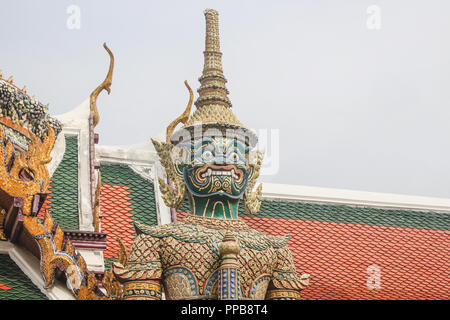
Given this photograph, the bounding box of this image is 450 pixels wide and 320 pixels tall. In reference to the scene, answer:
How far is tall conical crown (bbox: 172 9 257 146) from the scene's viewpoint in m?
8.90

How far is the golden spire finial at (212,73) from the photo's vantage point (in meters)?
9.19

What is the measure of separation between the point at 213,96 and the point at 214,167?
888mm

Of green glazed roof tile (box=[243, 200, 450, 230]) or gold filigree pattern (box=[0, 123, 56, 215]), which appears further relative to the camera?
green glazed roof tile (box=[243, 200, 450, 230])

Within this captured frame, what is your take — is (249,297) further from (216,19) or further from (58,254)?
(216,19)

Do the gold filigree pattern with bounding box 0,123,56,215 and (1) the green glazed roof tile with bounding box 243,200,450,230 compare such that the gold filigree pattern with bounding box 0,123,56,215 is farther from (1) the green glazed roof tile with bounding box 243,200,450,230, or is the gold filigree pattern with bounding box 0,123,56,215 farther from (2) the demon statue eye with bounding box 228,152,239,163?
(1) the green glazed roof tile with bounding box 243,200,450,230

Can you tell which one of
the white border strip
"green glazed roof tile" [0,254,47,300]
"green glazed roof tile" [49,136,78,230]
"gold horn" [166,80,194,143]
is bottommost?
"green glazed roof tile" [0,254,47,300]

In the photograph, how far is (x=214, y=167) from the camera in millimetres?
8664

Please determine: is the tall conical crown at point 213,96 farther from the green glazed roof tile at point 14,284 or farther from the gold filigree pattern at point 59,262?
the green glazed roof tile at point 14,284

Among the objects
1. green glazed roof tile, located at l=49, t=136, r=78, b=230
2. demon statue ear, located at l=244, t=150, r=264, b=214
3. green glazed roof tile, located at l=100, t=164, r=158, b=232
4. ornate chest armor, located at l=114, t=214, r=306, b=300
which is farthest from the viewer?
green glazed roof tile, located at l=100, t=164, r=158, b=232

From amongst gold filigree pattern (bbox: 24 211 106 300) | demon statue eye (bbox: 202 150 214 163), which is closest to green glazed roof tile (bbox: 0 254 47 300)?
gold filigree pattern (bbox: 24 211 106 300)

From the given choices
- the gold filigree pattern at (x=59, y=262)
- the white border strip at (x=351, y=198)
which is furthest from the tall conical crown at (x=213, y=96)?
the white border strip at (x=351, y=198)

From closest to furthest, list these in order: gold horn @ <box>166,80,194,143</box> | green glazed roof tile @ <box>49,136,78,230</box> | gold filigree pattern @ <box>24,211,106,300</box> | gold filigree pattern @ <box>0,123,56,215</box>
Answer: gold filigree pattern @ <box>24,211,106,300</box>, gold filigree pattern @ <box>0,123,56,215</box>, green glazed roof tile @ <box>49,136,78,230</box>, gold horn @ <box>166,80,194,143</box>

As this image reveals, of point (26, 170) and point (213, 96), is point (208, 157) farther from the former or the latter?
point (26, 170)

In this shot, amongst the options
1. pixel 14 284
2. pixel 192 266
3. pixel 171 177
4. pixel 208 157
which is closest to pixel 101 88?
pixel 171 177
